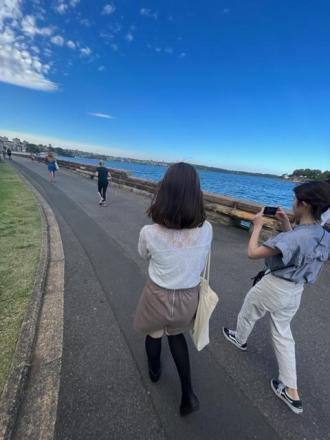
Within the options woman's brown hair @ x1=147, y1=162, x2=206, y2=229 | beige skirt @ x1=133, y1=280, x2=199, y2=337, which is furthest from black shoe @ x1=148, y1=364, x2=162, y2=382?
woman's brown hair @ x1=147, y1=162, x2=206, y2=229

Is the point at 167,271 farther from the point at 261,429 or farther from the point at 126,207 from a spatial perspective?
the point at 126,207

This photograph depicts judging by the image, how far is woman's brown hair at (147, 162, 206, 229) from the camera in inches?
62.9

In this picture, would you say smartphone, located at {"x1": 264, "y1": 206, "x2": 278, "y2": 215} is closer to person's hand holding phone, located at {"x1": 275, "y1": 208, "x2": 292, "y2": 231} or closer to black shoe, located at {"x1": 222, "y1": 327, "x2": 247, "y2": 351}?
person's hand holding phone, located at {"x1": 275, "y1": 208, "x2": 292, "y2": 231}

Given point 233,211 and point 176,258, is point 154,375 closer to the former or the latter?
point 176,258

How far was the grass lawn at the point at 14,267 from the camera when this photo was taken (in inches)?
96.5

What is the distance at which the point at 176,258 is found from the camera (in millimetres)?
1697

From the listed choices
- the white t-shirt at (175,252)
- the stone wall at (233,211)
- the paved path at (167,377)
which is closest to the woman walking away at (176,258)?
the white t-shirt at (175,252)

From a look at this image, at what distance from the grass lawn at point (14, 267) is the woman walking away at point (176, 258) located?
1.48 metres

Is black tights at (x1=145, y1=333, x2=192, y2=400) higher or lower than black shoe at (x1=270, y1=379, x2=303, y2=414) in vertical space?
higher

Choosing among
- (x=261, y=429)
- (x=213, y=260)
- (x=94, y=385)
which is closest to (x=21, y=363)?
(x=94, y=385)

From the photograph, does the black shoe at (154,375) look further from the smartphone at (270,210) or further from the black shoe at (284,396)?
the smartphone at (270,210)

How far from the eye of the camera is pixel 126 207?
10570 millimetres

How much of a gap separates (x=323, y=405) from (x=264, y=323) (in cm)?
109

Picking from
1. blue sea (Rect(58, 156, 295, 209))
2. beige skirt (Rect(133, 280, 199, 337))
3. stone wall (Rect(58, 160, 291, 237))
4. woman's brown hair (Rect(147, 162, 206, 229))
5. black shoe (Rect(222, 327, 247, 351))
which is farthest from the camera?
blue sea (Rect(58, 156, 295, 209))
